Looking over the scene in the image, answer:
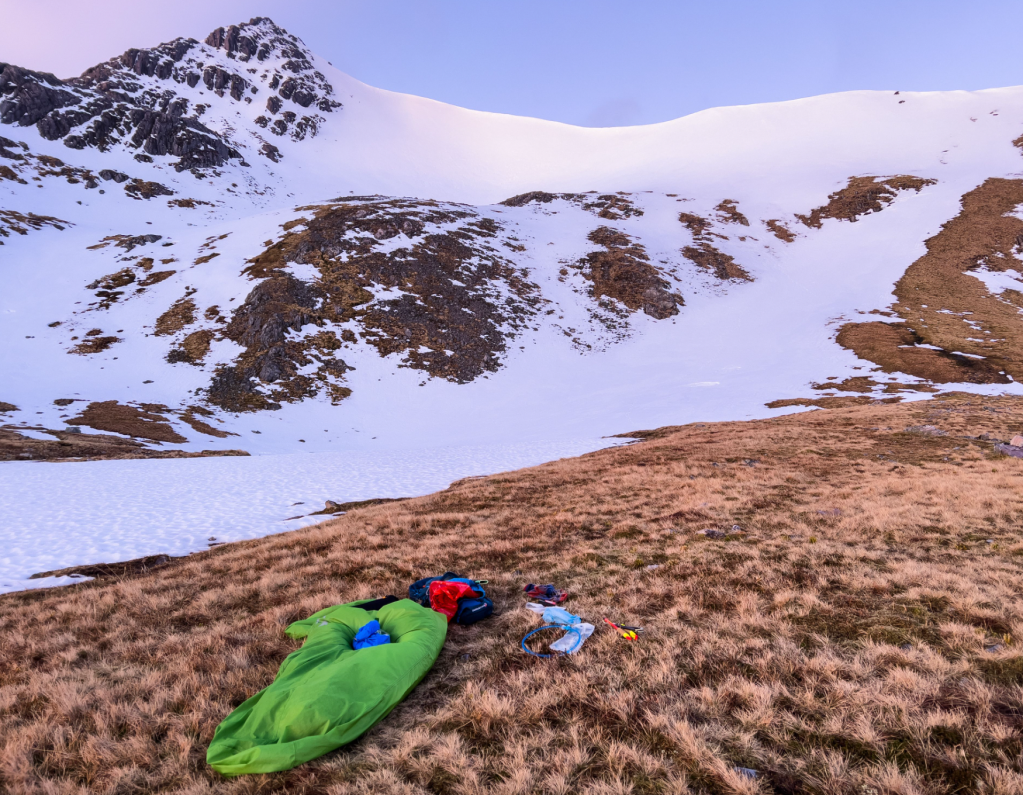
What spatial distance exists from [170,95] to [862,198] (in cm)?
20294

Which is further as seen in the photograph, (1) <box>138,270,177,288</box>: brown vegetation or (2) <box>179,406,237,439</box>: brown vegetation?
(1) <box>138,270,177,288</box>: brown vegetation

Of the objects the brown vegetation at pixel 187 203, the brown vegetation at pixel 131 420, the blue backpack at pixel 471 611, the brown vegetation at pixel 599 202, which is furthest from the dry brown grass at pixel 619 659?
the brown vegetation at pixel 187 203

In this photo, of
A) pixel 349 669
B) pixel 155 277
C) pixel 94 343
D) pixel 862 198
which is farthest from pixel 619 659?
pixel 862 198

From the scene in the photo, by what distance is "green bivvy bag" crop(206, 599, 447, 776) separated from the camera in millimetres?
3801

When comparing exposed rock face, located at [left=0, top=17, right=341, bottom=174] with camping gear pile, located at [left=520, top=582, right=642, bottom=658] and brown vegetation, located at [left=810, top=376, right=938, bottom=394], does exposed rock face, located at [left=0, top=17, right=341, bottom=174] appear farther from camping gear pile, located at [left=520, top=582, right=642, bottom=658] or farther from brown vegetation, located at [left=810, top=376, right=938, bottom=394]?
camping gear pile, located at [left=520, top=582, right=642, bottom=658]

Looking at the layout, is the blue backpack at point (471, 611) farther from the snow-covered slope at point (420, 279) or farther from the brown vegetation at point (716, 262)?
the brown vegetation at point (716, 262)

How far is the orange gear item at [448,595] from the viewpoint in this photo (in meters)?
6.60

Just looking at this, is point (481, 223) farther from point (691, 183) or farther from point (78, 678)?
point (78, 678)

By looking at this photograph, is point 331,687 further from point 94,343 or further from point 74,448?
point 94,343

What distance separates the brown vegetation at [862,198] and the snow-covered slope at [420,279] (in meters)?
0.70

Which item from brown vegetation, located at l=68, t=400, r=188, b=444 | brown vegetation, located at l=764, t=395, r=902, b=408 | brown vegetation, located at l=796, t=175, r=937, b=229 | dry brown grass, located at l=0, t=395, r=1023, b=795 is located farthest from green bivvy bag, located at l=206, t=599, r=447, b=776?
brown vegetation, located at l=796, t=175, r=937, b=229

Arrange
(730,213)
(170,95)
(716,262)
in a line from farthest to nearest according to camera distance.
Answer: (170,95) < (730,213) < (716,262)

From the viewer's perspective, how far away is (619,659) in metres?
5.22

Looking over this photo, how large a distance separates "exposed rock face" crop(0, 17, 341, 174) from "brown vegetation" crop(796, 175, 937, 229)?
480 feet
